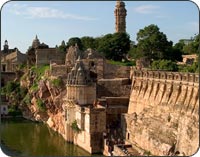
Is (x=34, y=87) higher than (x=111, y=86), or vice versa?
(x=111, y=86)

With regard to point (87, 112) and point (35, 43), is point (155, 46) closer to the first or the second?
point (87, 112)

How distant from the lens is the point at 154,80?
2108cm

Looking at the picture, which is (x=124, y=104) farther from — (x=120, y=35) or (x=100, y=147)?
(x=120, y=35)

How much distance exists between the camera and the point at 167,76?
19703mm

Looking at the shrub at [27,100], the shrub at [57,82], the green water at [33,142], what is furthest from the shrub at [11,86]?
the shrub at [57,82]

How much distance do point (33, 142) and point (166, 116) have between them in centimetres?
768

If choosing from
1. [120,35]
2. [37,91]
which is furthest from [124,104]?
[120,35]

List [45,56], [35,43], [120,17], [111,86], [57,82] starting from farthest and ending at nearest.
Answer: [120,17]
[35,43]
[45,56]
[57,82]
[111,86]

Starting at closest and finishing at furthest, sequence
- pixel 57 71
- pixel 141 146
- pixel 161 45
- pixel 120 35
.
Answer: pixel 141 146 < pixel 57 71 < pixel 161 45 < pixel 120 35

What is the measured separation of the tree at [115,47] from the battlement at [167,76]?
371 inches

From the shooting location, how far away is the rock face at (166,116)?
1581 centimetres

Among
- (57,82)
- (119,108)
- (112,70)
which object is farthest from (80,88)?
(57,82)

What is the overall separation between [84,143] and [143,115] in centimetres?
312

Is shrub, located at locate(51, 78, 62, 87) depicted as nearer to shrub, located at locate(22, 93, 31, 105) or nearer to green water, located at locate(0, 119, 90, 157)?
green water, located at locate(0, 119, 90, 157)
